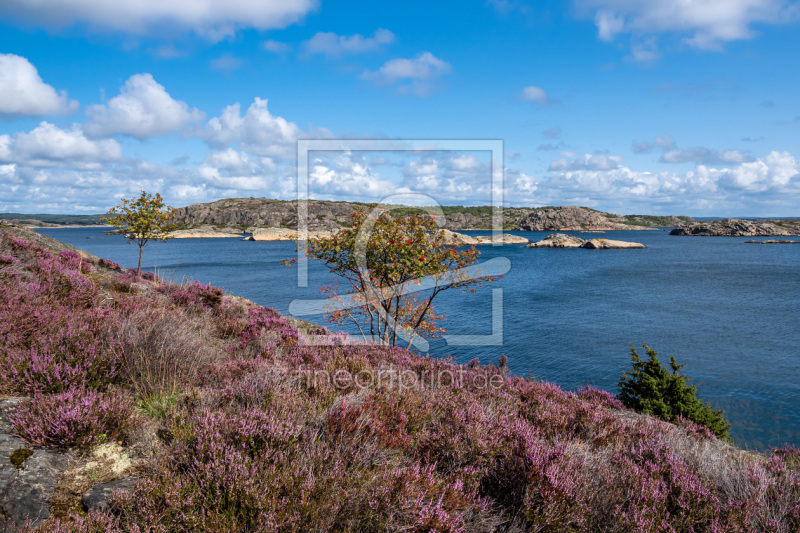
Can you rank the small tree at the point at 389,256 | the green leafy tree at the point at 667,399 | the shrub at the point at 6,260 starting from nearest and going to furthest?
the shrub at the point at 6,260 < the green leafy tree at the point at 667,399 < the small tree at the point at 389,256

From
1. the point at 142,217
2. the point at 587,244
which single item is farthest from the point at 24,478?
the point at 587,244

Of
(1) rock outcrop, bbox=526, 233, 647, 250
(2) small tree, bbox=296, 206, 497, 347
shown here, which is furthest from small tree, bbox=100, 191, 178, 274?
(1) rock outcrop, bbox=526, 233, 647, 250

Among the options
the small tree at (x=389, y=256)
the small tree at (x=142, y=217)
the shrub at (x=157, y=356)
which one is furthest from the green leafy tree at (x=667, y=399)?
the small tree at (x=142, y=217)

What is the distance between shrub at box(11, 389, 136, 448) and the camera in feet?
12.0

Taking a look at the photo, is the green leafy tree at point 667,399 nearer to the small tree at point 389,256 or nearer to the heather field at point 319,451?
the small tree at point 389,256

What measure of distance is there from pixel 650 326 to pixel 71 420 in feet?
139

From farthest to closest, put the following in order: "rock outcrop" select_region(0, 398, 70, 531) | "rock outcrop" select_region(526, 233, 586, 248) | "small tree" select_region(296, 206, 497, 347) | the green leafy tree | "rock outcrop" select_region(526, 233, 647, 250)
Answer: "rock outcrop" select_region(526, 233, 586, 248)
"rock outcrop" select_region(526, 233, 647, 250)
"small tree" select_region(296, 206, 497, 347)
the green leafy tree
"rock outcrop" select_region(0, 398, 70, 531)

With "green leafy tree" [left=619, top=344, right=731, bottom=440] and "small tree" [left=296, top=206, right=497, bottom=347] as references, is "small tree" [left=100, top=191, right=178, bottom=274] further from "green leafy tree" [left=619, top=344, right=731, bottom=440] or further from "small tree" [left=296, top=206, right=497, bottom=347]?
"green leafy tree" [left=619, top=344, right=731, bottom=440]

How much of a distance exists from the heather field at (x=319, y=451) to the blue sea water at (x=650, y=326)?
10747 mm

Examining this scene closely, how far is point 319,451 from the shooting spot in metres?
3.52

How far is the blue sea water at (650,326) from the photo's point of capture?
22719 mm

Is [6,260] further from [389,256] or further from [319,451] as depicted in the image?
[319,451]

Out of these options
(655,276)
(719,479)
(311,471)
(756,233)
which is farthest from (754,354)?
(756,233)

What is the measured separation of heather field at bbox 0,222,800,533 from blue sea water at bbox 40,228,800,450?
1075 centimetres
